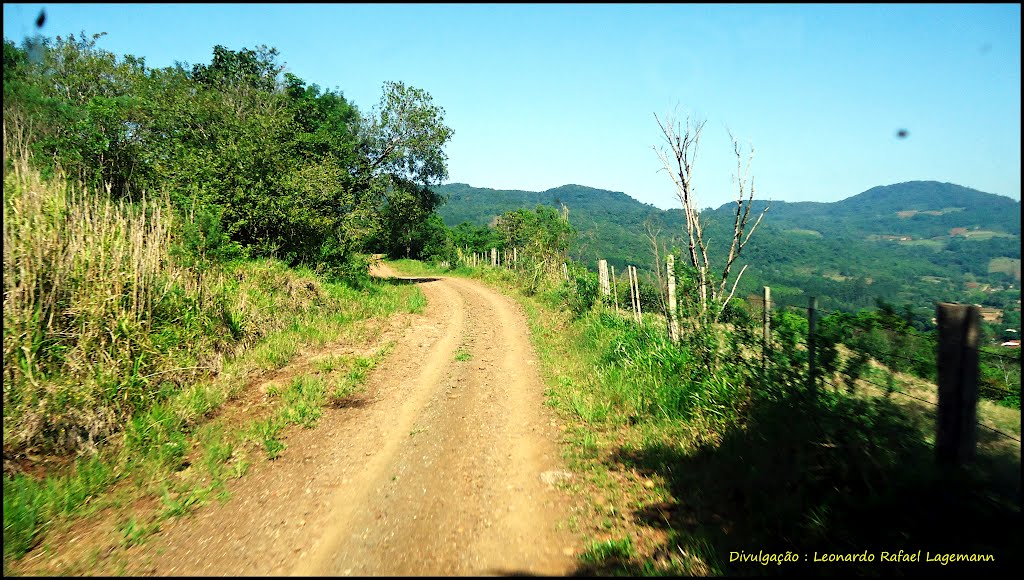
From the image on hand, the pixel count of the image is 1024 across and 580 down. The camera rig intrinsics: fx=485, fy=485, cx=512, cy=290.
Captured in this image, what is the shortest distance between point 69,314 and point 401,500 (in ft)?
16.0

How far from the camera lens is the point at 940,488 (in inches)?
126

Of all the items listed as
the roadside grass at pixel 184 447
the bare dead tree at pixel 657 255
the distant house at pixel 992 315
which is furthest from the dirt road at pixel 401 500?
the distant house at pixel 992 315

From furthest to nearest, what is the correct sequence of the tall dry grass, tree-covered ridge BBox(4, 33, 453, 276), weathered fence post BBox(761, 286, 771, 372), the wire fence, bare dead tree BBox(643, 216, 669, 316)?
tree-covered ridge BBox(4, 33, 453, 276) → bare dead tree BBox(643, 216, 669, 316) → weathered fence post BBox(761, 286, 771, 372) → the tall dry grass → the wire fence

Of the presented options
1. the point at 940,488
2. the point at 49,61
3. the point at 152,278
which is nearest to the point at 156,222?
the point at 152,278

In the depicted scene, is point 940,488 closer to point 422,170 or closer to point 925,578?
point 925,578

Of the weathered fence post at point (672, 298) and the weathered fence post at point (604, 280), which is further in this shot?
the weathered fence post at point (604, 280)

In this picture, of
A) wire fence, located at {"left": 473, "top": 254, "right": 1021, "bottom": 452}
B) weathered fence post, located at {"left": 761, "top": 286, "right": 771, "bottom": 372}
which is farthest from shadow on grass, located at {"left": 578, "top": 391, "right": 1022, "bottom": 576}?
weathered fence post, located at {"left": 761, "top": 286, "right": 771, "bottom": 372}

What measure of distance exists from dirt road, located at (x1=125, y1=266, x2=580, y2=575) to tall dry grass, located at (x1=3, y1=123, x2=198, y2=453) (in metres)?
2.24

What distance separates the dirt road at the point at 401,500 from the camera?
3816 mm

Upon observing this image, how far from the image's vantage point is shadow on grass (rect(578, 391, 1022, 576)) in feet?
10.0

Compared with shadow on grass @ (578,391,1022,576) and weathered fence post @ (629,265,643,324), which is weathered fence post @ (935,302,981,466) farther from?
weathered fence post @ (629,265,643,324)

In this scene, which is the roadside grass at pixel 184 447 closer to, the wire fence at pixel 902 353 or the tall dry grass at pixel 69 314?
the tall dry grass at pixel 69 314

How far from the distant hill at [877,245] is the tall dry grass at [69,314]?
27.4ft

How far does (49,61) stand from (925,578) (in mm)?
34817
